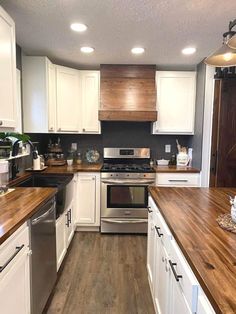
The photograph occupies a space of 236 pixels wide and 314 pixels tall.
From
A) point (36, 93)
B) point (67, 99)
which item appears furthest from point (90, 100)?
point (36, 93)

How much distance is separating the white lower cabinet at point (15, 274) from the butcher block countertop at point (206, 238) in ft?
2.82

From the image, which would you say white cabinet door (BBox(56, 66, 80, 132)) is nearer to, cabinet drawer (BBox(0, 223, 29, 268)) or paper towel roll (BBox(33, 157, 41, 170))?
paper towel roll (BBox(33, 157, 41, 170))

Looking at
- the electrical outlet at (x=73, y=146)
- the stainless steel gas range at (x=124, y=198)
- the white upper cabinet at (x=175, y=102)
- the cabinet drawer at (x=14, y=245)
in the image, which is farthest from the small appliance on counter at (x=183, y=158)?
the cabinet drawer at (x=14, y=245)

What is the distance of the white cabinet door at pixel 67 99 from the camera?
3414 millimetres

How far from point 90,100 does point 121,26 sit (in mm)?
1483

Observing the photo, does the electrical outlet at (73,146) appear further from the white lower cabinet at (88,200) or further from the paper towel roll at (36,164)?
the paper towel roll at (36,164)

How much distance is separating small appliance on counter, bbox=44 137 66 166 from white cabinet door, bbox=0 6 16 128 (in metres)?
1.60

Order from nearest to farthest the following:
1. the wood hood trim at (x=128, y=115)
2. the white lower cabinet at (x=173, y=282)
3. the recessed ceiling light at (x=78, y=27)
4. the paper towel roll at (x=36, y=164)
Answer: the white lower cabinet at (x=173, y=282) → the recessed ceiling light at (x=78, y=27) → the paper towel roll at (x=36, y=164) → the wood hood trim at (x=128, y=115)

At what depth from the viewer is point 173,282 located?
1276 millimetres

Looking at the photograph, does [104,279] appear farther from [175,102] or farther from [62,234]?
[175,102]

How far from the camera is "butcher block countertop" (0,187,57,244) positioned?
1286 millimetres

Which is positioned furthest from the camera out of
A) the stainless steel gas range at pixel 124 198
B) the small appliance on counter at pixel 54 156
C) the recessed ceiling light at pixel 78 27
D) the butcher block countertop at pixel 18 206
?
the small appliance on counter at pixel 54 156

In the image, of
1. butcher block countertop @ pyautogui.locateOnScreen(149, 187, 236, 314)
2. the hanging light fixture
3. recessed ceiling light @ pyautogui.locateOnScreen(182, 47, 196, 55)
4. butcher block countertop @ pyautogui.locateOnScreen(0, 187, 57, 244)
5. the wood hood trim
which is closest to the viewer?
butcher block countertop @ pyautogui.locateOnScreen(149, 187, 236, 314)

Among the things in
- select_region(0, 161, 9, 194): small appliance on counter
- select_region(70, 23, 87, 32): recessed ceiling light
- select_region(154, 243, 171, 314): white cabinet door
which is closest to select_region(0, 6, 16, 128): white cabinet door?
select_region(0, 161, 9, 194): small appliance on counter
